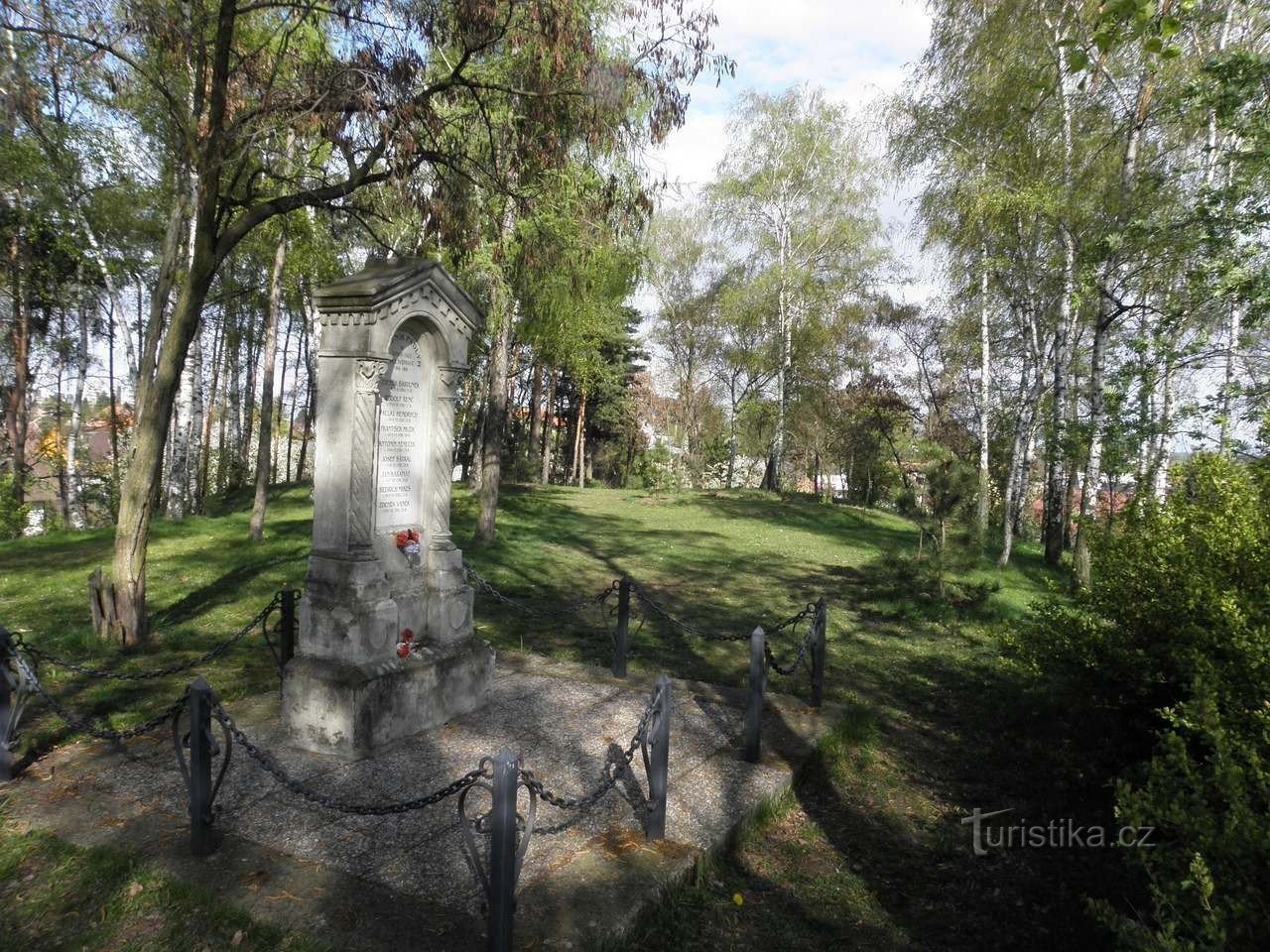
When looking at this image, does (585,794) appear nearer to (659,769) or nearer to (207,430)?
(659,769)

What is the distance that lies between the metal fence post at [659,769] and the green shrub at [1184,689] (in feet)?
6.94

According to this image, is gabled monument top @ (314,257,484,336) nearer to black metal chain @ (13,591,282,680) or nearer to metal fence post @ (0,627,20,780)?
black metal chain @ (13,591,282,680)

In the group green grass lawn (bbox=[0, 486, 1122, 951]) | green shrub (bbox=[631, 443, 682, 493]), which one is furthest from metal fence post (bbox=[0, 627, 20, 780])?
green shrub (bbox=[631, 443, 682, 493])

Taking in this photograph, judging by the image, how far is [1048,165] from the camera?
14719 mm

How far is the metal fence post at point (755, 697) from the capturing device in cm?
512

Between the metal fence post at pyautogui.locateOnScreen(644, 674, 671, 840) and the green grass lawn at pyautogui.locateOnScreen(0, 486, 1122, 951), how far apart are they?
0.35 metres

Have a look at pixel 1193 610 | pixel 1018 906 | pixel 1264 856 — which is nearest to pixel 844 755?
pixel 1018 906

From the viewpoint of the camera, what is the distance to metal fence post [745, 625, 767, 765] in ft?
16.8

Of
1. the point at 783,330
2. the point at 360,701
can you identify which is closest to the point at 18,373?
the point at 360,701

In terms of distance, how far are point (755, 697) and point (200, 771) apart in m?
3.34

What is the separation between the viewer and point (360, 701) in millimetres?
4824

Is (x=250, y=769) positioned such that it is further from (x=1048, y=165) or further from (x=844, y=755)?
(x=1048, y=165)

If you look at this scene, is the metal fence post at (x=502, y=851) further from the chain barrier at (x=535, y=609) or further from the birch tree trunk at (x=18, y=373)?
the birch tree trunk at (x=18, y=373)
